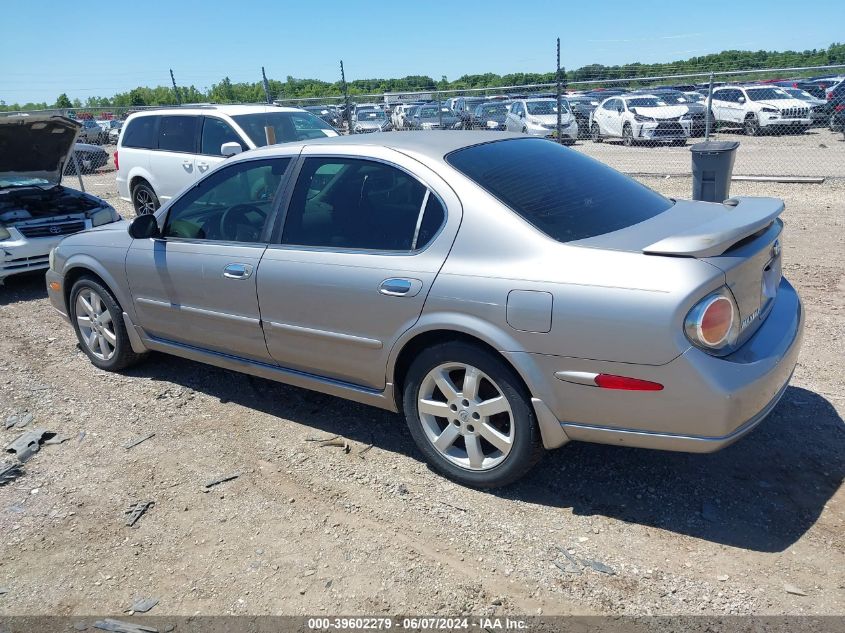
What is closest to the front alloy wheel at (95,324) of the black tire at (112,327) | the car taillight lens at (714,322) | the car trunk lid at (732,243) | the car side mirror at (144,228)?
the black tire at (112,327)

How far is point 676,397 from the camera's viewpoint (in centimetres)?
276

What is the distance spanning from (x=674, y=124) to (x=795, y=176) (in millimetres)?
7391

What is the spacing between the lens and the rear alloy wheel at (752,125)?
20109mm

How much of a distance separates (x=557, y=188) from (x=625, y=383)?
117 cm

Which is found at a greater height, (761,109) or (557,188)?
(557,188)

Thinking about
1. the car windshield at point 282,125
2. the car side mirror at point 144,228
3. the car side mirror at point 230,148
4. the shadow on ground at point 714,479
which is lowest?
the shadow on ground at point 714,479

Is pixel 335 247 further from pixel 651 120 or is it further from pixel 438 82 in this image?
pixel 438 82

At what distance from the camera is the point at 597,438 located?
301cm

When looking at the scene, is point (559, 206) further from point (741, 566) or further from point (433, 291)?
point (741, 566)

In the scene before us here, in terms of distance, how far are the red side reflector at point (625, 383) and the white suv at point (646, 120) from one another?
680 inches

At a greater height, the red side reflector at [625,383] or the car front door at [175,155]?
the car front door at [175,155]

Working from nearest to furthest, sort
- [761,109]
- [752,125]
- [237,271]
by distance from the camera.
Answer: [237,271] < [761,109] < [752,125]

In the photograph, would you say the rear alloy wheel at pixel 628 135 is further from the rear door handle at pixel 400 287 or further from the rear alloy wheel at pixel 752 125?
the rear door handle at pixel 400 287

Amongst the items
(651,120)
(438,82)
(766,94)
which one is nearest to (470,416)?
(651,120)
